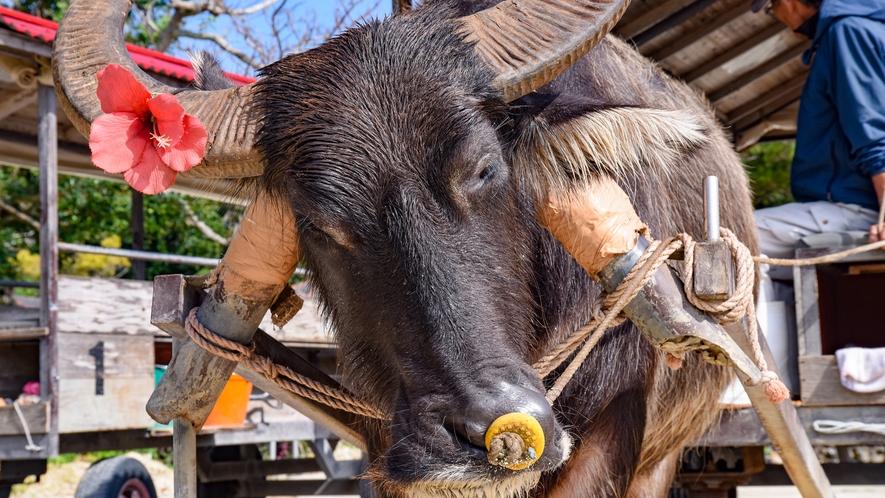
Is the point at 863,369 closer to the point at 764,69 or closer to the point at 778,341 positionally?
the point at 778,341

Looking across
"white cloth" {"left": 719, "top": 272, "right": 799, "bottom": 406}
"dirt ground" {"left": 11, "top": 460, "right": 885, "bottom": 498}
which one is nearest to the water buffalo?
"white cloth" {"left": 719, "top": 272, "right": 799, "bottom": 406}

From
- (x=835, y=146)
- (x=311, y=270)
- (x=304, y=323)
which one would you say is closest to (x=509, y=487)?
(x=311, y=270)

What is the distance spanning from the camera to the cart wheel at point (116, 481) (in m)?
4.27

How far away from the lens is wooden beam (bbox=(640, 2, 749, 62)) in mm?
4574

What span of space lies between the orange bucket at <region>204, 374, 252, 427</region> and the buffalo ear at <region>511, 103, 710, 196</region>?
2952mm

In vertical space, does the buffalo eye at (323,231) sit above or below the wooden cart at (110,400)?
above

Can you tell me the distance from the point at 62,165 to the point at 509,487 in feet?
18.5

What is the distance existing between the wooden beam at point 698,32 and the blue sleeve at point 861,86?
1.41 m

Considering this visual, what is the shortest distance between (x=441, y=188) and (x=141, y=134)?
0.67 metres

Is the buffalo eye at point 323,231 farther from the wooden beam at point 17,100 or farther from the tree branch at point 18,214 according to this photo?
the tree branch at point 18,214

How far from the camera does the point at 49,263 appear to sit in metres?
4.04

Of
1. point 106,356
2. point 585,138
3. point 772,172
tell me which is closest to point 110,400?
point 106,356


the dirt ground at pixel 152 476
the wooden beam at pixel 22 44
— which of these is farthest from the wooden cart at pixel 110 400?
the dirt ground at pixel 152 476

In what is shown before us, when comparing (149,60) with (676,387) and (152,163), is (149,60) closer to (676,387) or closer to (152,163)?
(152,163)
